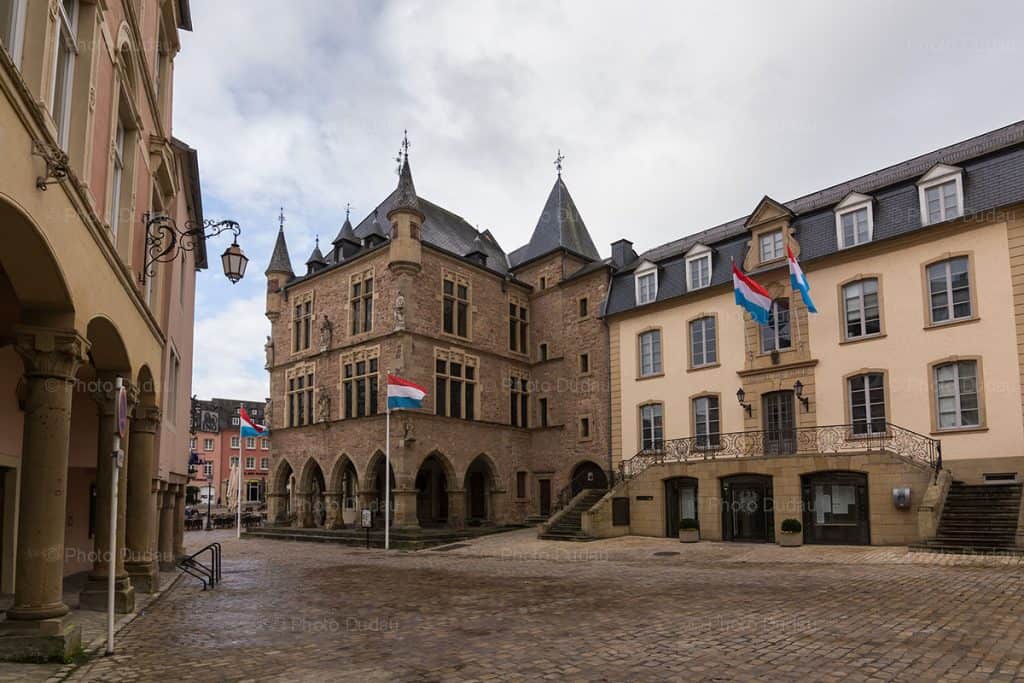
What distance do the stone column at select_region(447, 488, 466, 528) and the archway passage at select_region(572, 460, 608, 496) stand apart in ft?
16.6

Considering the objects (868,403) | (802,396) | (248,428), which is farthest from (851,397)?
(248,428)

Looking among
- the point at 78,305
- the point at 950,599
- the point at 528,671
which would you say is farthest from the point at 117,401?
the point at 950,599

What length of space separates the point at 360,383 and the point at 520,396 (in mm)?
7633

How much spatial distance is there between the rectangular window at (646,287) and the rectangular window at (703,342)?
8.78 feet

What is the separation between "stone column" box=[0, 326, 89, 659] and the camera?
7.68m

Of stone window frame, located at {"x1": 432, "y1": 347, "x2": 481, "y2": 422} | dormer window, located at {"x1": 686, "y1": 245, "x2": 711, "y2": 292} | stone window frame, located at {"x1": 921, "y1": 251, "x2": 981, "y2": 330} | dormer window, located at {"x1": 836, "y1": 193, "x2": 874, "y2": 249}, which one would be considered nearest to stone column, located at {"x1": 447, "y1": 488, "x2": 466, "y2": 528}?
stone window frame, located at {"x1": 432, "y1": 347, "x2": 481, "y2": 422}

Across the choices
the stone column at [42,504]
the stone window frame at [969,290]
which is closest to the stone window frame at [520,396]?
the stone window frame at [969,290]

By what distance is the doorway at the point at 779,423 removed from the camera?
25.1m

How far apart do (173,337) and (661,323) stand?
18.7 meters

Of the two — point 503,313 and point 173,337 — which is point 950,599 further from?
point 503,313

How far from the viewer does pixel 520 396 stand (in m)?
36.6

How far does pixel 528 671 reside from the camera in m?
7.58

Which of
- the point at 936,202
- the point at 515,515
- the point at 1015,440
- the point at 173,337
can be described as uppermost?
the point at 936,202

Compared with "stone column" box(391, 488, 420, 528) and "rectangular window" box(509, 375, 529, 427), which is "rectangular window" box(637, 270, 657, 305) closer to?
"rectangular window" box(509, 375, 529, 427)
